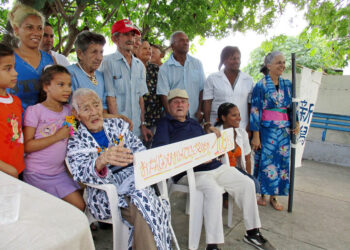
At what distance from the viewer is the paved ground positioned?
2.49 m

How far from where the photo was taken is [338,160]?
5875 mm

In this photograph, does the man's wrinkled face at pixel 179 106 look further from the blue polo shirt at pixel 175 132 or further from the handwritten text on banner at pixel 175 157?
the handwritten text on banner at pixel 175 157

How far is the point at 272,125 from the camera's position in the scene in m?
3.13

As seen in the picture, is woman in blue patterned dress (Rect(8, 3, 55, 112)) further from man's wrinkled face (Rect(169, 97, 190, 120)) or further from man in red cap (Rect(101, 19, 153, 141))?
man's wrinkled face (Rect(169, 97, 190, 120))

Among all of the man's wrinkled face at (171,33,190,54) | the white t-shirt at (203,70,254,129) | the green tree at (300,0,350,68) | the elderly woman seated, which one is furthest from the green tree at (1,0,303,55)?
the elderly woman seated

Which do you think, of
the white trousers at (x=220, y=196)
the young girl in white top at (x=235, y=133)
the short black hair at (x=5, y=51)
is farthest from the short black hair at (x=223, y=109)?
the short black hair at (x=5, y=51)

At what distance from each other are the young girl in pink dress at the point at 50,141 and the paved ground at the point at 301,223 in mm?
795

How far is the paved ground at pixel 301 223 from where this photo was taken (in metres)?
2.49

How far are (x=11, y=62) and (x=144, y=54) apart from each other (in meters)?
2.15

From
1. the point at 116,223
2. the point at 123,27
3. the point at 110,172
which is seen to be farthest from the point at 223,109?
the point at 116,223

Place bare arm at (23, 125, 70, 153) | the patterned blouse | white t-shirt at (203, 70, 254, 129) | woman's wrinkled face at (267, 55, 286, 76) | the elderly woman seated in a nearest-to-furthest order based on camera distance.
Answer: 1. the elderly woman seated
2. bare arm at (23, 125, 70, 153)
3. woman's wrinkled face at (267, 55, 286, 76)
4. white t-shirt at (203, 70, 254, 129)
5. the patterned blouse

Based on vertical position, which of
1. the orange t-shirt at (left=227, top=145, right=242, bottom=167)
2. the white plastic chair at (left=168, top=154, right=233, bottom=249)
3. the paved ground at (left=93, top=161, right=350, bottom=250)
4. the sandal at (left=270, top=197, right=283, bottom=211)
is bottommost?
the paved ground at (left=93, top=161, right=350, bottom=250)

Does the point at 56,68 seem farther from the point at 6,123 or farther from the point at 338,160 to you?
the point at 338,160

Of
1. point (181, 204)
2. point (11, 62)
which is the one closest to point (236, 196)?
point (181, 204)
